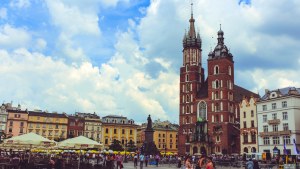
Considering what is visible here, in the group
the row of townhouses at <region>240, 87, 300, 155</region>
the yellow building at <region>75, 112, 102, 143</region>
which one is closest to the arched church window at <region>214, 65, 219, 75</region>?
the row of townhouses at <region>240, 87, 300, 155</region>

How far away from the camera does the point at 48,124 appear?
10988 centimetres

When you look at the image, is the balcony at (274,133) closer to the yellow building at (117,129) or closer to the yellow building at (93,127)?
the yellow building at (117,129)

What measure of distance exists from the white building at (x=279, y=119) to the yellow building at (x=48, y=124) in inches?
2477

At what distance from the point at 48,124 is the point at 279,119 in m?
71.3

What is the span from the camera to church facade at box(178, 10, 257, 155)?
8962 centimetres

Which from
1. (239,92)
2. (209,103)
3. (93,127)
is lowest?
(93,127)

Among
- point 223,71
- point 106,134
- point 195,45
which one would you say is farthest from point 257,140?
point 106,134

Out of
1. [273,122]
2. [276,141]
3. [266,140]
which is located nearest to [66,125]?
[266,140]

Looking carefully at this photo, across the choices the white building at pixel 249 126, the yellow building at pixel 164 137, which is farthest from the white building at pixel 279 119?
the yellow building at pixel 164 137

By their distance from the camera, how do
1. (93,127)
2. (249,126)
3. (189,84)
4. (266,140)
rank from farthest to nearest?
(93,127) → (189,84) → (249,126) → (266,140)

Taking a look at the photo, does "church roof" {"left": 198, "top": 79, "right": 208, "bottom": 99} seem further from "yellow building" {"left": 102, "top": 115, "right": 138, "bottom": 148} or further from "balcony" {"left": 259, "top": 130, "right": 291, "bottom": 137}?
"yellow building" {"left": 102, "top": 115, "right": 138, "bottom": 148}

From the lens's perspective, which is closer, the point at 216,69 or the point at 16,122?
the point at 216,69

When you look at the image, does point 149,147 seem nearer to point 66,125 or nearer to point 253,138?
point 253,138

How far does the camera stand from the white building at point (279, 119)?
63.1 metres
